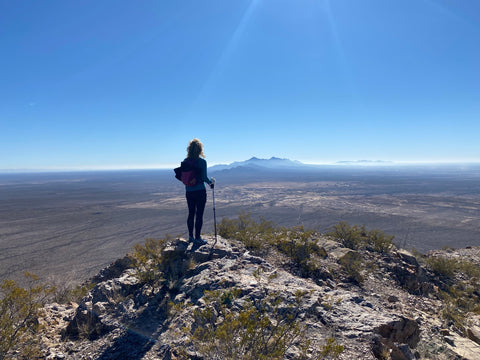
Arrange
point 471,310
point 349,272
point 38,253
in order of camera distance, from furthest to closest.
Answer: point 38,253, point 349,272, point 471,310

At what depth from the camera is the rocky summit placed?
2355 millimetres

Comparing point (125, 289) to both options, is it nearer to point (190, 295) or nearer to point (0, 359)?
point (190, 295)

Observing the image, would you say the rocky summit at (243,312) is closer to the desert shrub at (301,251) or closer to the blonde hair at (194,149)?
the desert shrub at (301,251)

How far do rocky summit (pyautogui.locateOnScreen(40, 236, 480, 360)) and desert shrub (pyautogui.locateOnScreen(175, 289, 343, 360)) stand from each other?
0.05ft

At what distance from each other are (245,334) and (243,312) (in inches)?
7.9

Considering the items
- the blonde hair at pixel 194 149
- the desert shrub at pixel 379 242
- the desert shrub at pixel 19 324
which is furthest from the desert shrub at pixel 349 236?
the desert shrub at pixel 19 324

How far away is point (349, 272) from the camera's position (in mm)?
4840

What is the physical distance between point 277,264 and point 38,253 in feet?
98.1

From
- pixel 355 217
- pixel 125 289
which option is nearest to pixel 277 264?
pixel 125 289

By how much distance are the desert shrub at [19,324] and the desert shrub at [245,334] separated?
5.93 feet

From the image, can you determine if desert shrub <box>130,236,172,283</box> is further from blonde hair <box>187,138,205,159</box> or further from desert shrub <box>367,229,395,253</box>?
desert shrub <box>367,229,395,253</box>

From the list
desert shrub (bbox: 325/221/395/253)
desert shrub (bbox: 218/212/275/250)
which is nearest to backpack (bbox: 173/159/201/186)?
desert shrub (bbox: 218/212/275/250)

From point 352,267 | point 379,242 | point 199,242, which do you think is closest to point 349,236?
point 379,242

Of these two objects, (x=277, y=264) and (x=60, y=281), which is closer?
(x=277, y=264)
